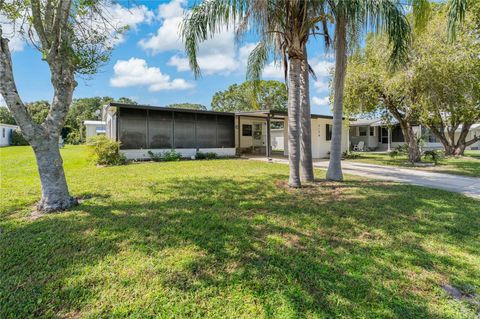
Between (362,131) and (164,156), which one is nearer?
(164,156)

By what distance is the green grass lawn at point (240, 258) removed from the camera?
2445 mm

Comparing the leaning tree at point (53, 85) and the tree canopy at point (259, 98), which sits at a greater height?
the tree canopy at point (259, 98)

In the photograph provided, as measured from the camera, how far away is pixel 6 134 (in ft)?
96.7

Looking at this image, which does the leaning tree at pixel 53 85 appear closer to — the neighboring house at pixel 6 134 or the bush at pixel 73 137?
the bush at pixel 73 137

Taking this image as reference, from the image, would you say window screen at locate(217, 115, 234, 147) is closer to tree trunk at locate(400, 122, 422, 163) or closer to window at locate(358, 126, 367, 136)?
tree trunk at locate(400, 122, 422, 163)

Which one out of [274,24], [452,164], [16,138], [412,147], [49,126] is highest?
[274,24]

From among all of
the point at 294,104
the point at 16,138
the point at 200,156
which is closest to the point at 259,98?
the point at 200,156

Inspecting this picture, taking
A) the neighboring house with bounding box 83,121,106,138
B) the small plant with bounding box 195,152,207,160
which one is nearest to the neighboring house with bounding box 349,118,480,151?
the small plant with bounding box 195,152,207,160

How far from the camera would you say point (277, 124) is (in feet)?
109

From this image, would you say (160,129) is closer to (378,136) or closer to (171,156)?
(171,156)

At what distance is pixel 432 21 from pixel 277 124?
22.3 metres

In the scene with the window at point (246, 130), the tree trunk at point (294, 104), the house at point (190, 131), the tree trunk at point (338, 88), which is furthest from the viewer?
the window at point (246, 130)

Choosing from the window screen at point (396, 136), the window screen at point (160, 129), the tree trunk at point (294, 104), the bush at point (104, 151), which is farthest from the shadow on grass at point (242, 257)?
the window screen at point (396, 136)

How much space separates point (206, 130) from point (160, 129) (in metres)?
A: 2.80
